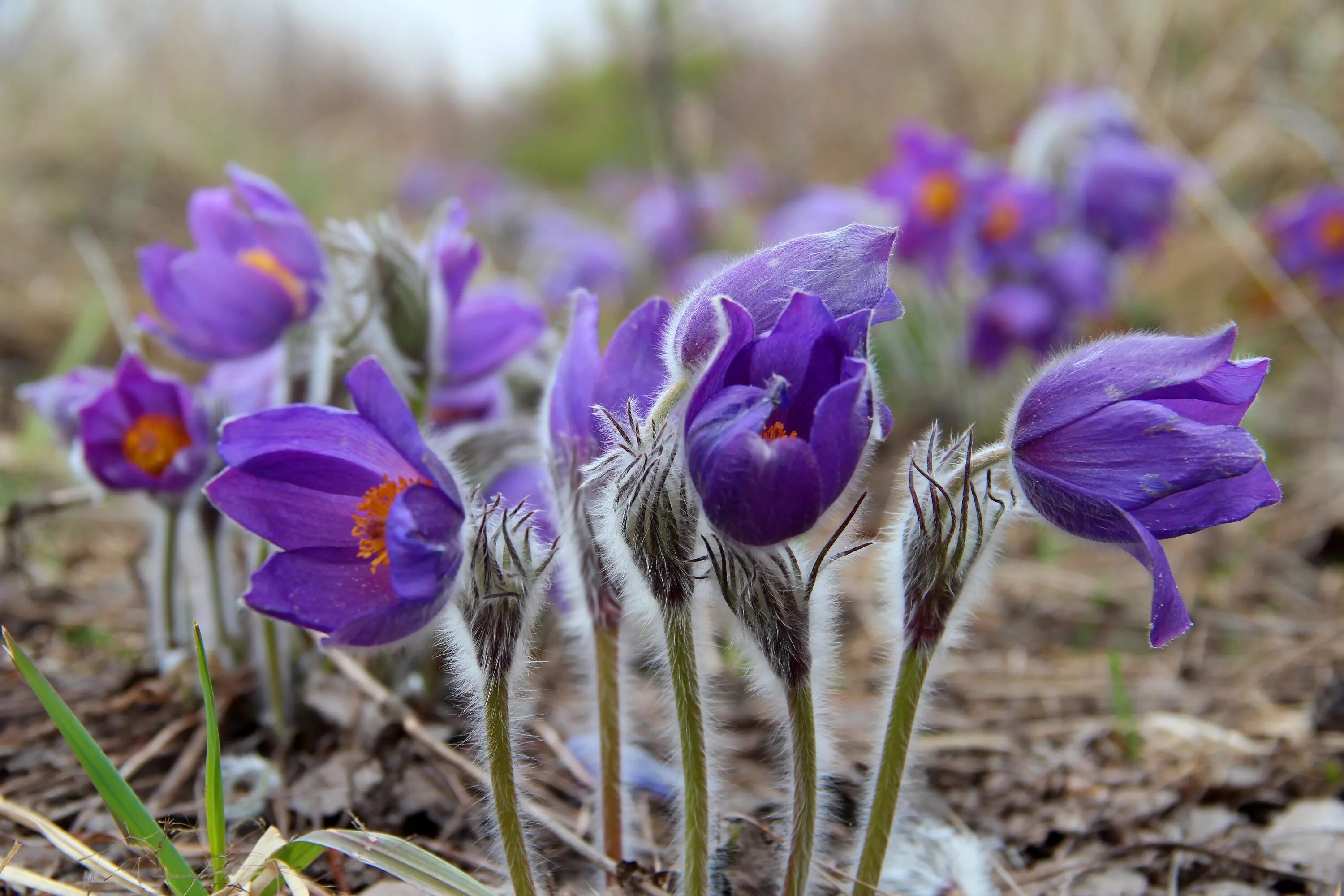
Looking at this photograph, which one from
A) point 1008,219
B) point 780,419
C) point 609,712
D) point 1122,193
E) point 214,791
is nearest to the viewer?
point 780,419

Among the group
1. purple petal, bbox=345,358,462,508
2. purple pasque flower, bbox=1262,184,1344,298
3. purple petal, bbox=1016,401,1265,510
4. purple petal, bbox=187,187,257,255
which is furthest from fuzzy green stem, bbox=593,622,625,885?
purple pasque flower, bbox=1262,184,1344,298

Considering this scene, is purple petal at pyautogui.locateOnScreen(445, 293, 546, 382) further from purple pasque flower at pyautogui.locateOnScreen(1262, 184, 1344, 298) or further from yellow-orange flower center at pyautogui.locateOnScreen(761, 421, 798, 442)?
purple pasque flower at pyautogui.locateOnScreen(1262, 184, 1344, 298)

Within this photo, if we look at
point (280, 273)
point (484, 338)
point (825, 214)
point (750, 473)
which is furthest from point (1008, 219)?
point (750, 473)

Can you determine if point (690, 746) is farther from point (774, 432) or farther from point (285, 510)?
point (285, 510)

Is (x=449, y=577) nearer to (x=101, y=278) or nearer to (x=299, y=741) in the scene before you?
(x=299, y=741)

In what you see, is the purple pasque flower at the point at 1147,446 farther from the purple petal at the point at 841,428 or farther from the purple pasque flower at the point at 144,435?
the purple pasque flower at the point at 144,435

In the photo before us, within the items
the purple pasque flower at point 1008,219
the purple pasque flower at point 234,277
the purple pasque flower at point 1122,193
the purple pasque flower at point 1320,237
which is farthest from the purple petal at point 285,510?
the purple pasque flower at point 1320,237

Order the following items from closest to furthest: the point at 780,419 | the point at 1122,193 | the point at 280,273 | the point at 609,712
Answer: the point at 780,419 < the point at 609,712 < the point at 280,273 < the point at 1122,193
